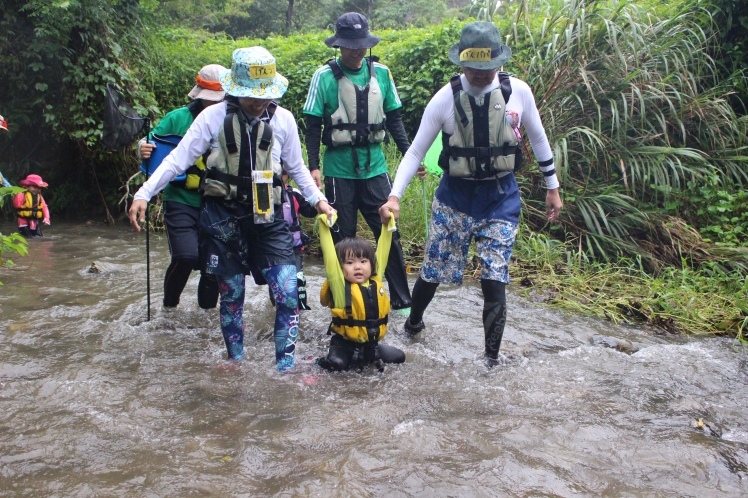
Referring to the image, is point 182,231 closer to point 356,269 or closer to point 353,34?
point 356,269

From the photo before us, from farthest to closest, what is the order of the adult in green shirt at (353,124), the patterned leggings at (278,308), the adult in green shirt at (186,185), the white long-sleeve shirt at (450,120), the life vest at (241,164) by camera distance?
the adult in green shirt at (353,124)
the adult in green shirt at (186,185)
the white long-sleeve shirt at (450,120)
the patterned leggings at (278,308)
the life vest at (241,164)

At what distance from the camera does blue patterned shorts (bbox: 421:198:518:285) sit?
4.43 metres

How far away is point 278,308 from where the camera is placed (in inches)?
171

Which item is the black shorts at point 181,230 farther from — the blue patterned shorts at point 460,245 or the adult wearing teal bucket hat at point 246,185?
the blue patterned shorts at point 460,245

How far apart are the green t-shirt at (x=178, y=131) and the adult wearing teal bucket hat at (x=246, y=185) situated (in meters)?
0.69

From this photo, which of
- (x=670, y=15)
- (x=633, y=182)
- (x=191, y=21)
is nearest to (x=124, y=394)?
(x=633, y=182)

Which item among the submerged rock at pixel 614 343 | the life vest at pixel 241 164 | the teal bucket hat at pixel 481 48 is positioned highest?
the teal bucket hat at pixel 481 48

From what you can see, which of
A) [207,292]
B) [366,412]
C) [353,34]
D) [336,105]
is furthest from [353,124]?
[366,412]

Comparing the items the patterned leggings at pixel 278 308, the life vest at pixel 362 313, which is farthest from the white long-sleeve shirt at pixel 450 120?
the patterned leggings at pixel 278 308

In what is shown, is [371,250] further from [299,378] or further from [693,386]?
[693,386]

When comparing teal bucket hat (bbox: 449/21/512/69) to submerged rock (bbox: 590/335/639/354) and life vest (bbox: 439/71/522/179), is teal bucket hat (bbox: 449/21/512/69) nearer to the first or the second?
life vest (bbox: 439/71/522/179)

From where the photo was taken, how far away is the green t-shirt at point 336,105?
5.34 metres

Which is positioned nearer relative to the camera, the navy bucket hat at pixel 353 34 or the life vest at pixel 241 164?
the life vest at pixel 241 164

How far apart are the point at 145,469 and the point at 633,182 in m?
6.28
